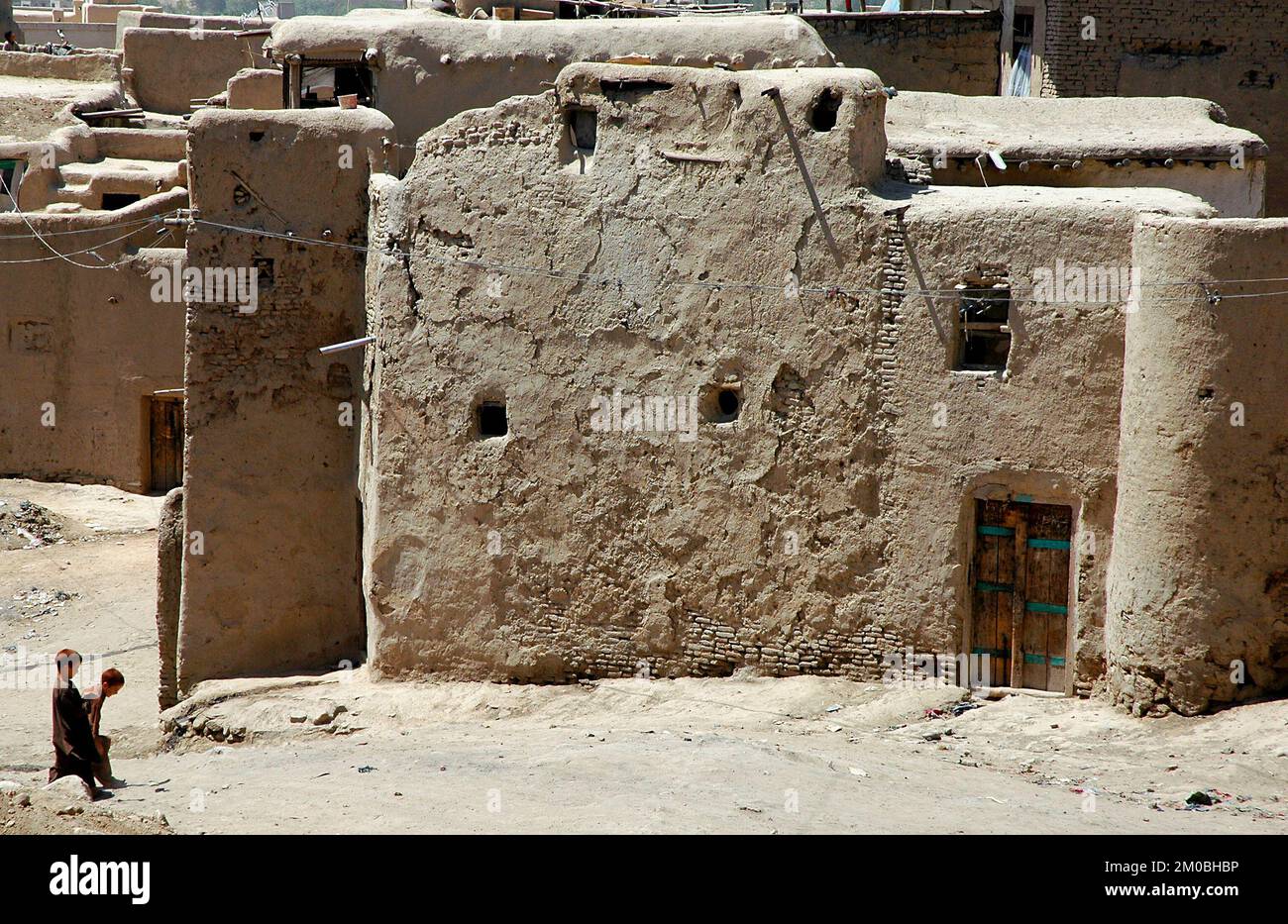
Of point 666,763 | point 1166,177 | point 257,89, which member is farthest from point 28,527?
point 1166,177

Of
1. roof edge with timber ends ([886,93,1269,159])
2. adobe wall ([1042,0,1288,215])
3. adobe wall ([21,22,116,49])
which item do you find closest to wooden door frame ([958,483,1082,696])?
roof edge with timber ends ([886,93,1269,159])

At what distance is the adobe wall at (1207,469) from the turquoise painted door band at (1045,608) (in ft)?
2.03

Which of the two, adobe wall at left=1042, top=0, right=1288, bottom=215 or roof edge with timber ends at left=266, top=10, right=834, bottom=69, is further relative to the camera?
adobe wall at left=1042, top=0, right=1288, bottom=215

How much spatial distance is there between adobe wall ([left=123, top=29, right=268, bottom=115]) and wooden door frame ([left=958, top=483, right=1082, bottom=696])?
2017 cm

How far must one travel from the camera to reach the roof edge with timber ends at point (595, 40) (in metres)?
14.8

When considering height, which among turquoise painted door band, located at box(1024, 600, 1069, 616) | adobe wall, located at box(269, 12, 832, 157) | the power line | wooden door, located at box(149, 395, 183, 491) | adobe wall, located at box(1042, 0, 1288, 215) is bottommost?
turquoise painted door band, located at box(1024, 600, 1069, 616)

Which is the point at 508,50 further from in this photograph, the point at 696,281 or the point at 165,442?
the point at 165,442

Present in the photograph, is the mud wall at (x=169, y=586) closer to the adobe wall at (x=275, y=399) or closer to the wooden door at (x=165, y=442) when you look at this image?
the adobe wall at (x=275, y=399)

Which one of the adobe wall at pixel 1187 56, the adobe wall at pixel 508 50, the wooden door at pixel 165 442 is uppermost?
the adobe wall at pixel 1187 56

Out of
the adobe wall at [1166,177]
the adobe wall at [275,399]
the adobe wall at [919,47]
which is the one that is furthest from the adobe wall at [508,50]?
the adobe wall at [919,47]

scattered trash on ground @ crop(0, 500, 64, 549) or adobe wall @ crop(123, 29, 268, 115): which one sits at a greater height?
adobe wall @ crop(123, 29, 268, 115)

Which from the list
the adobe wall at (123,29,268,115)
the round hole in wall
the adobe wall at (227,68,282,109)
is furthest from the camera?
the adobe wall at (123,29,268,115)

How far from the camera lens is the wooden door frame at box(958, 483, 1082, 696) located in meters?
11.4

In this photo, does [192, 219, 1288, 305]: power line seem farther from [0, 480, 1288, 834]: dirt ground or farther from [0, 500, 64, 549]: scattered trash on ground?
[0, 500, 64, 549]: scattered trash on ground
